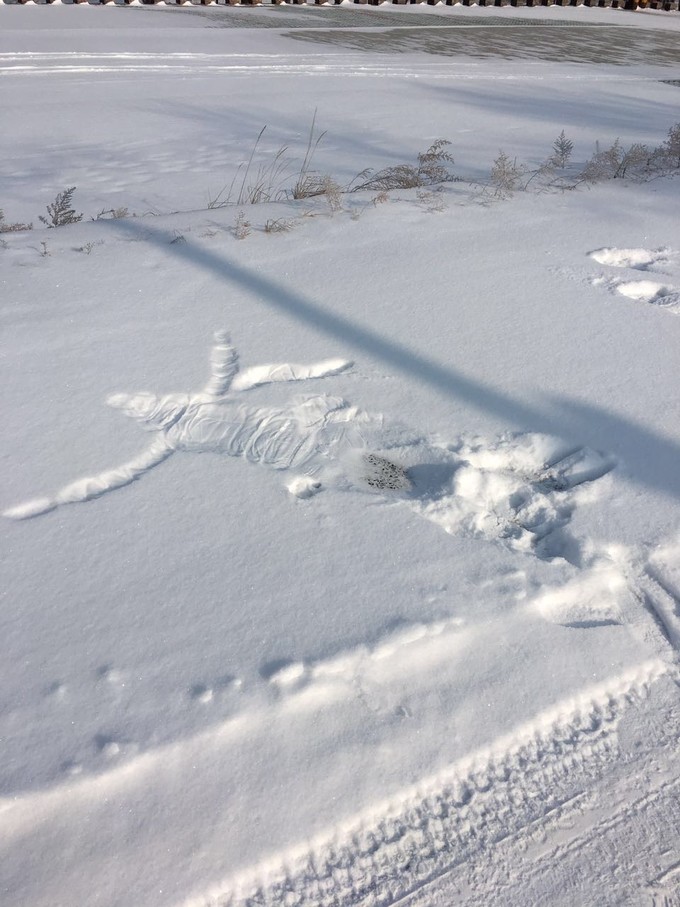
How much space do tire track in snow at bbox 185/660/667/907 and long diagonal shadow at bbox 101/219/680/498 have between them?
2.86ft

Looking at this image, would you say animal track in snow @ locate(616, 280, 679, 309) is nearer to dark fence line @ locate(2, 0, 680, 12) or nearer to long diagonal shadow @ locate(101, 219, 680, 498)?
long diagonal shadow @ locate(101, 219, 680, 498)

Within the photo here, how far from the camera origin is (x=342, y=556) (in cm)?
199

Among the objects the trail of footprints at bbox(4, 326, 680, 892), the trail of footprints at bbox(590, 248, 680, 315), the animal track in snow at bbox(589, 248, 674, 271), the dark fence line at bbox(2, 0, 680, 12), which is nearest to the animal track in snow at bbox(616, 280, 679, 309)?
the trail of footprints at bbox(590, 248, 680, 315)

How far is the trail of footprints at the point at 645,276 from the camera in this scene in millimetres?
3363

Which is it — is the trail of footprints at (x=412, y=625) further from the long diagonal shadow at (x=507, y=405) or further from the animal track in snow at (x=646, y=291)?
the animal track in snow at (x=646, y=291)

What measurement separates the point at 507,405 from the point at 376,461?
21.7 inches

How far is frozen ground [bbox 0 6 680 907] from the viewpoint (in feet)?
4.74

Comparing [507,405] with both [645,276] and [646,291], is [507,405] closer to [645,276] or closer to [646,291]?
[646,291]

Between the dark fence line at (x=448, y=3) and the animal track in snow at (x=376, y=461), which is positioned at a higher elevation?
the dark fence line at (x=448, y=3)

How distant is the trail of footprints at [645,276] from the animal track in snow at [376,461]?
51.8 inches

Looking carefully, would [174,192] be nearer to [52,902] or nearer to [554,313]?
[554,313]

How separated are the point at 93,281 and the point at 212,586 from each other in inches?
78.2

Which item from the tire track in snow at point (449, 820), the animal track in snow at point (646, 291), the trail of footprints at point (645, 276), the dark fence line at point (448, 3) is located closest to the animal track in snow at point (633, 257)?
the trail of footprints at point (645, 276)

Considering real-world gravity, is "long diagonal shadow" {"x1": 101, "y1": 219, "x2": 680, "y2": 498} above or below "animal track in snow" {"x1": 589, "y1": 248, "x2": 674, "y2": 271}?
below
